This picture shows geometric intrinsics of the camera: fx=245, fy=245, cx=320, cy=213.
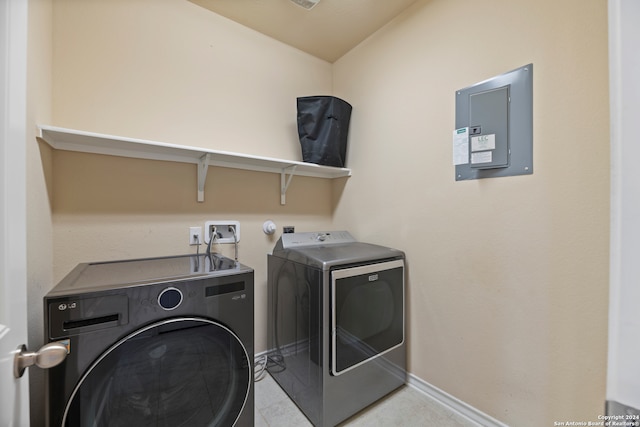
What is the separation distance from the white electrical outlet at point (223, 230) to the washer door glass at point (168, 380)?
79cm

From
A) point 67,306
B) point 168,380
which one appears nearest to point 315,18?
point 67,306

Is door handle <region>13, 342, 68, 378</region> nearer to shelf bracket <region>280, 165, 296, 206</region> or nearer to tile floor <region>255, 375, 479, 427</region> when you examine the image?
tile floor <region>255, 375, 479, 427</region>

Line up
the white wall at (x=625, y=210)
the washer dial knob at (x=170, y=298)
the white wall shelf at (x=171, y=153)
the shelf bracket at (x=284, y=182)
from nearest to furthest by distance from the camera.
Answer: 1. the white wall at (x=625, y=210)
2. the washer dial knob at (x=170, y=298)
3. the white wall shelf at (x=171, y=153)
4. the shelf bracket at (x=284, y=182)

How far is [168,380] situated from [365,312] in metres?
1.03

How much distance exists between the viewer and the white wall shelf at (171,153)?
1.19 meters

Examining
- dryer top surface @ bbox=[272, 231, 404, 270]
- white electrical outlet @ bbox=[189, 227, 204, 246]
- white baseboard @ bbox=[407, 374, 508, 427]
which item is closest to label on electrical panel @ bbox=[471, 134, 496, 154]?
dryer top surface @ bbox=[272, 231, 404, 270]

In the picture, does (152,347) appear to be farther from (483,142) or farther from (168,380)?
(483,142)

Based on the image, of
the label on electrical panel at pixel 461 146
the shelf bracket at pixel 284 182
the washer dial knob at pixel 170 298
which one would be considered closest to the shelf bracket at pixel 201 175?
the shelf bracket at pixel 284 182

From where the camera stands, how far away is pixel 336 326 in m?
1.36

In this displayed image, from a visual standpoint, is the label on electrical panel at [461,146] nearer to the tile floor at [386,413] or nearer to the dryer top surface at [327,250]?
the dryer top surface at [327,250]

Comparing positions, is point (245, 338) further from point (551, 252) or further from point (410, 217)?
point (551, 252)

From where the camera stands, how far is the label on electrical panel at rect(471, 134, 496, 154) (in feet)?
4.32

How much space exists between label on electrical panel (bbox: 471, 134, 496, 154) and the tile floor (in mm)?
1536

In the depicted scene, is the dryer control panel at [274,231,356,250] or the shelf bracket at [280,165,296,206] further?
the shelf bracket at [280,165,296,206]
